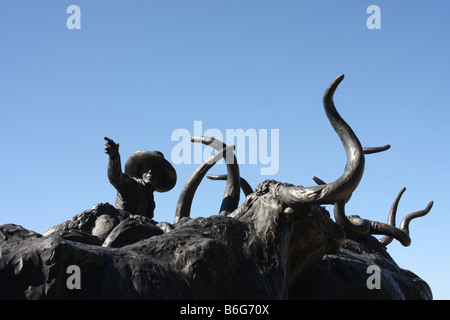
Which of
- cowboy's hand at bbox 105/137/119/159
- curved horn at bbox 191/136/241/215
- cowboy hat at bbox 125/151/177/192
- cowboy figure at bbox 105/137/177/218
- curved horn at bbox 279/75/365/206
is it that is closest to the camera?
curved horn at bbox 279/75/365/206

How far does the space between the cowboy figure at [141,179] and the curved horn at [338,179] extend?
3.42m

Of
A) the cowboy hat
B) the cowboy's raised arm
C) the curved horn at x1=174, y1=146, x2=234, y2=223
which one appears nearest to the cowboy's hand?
the cowboy's raised arm

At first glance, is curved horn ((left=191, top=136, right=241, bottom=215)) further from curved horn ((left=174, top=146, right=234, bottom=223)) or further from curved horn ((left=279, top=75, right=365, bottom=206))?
curved horn ((left=279, top=75, right=365, bottom=206))

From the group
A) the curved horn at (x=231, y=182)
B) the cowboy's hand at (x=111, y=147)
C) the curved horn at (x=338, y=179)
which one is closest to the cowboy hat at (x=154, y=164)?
the cowboy's hand at (x=111, y=147)

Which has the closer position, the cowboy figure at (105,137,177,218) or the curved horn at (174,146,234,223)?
the curved horn at (174,146,234,223)

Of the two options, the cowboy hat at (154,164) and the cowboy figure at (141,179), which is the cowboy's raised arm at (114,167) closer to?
the cowboy figure at (141,179)

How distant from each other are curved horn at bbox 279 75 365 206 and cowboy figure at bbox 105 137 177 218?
3422 mm

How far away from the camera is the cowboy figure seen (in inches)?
385

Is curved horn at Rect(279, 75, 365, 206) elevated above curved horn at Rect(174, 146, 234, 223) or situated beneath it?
elevated above

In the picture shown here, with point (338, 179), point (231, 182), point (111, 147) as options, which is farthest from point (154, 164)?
point (338, 179)

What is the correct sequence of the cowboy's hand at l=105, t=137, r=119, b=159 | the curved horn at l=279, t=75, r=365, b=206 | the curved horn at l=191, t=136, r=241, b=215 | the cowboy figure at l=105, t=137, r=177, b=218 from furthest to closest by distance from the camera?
1. the cowboy figure at l=105, t=137, r=177, b=218
2. the curved horn at l=191, t=136, r=241, b=215
3. the cowboy's hand at l=105, t=137, r=119, b=159
4. the curved horn at l=279, t=75, r=365, b=206
